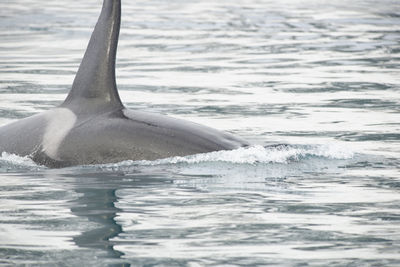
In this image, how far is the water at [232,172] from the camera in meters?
6.67

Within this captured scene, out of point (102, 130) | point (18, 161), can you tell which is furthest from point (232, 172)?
point (18, 161)

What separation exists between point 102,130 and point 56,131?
466 mm

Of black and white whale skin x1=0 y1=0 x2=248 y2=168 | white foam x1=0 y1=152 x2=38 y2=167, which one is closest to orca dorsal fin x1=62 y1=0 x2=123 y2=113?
black and white whale skin x1=0 y1=0 x2=248 y2=168

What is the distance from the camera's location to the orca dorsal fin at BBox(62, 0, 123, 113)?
9531mm

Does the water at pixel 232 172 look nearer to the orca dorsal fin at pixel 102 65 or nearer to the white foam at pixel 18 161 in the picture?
the white foam at pixel 18 161

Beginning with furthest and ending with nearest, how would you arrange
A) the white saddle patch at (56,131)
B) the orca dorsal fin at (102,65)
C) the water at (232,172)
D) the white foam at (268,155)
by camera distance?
the orca dorsal fin at (102,65), the white saddle patch at (56,131), the white foam at (268,155), the water at (232,172)

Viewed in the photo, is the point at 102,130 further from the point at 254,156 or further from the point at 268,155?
the point at 268,155

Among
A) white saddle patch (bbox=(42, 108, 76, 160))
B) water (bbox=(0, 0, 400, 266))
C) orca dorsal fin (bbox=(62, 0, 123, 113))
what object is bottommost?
water (bbox=(0, 0, 400, 266))

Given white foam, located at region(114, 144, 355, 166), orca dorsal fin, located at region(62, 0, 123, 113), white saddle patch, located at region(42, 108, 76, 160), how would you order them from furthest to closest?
orca dorsal fin, located at region(62, 0, 123, 113)
white saddle patch, located at region(42, 108, 76, 160)
white foam, located at region(114, 144, 355, 166)

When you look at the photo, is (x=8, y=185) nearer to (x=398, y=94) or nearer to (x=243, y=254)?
(x=243, y=254)

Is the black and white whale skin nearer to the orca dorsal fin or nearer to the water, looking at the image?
the orca dorsal fin

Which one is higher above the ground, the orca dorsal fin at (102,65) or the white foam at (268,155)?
the orca dorsal fin at (102,65)

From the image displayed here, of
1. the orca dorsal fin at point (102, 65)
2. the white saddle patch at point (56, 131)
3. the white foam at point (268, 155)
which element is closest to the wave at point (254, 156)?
the white foam at point (268, 155)

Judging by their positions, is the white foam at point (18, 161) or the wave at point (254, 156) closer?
the wave at point (254, 156)
